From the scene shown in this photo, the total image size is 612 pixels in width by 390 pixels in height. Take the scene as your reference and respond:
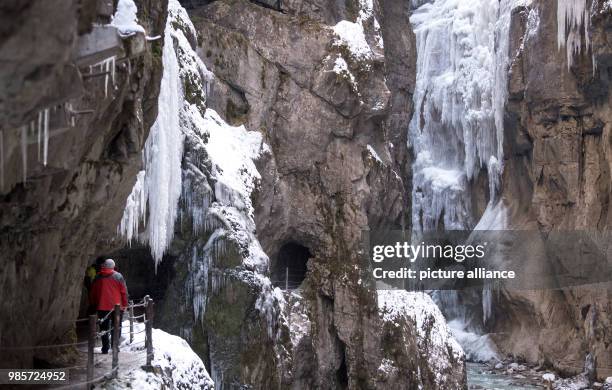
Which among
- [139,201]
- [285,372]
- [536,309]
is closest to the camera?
[139,201]

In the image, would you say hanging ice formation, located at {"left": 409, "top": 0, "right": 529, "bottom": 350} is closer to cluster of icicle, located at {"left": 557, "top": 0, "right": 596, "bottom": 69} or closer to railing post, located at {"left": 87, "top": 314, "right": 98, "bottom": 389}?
cluster of icicle, located at {"left": 557, "top": 0, "right": 596, "bottom": 69}

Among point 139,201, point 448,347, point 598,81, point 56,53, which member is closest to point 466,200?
point 598,81

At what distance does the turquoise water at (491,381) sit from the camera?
28.7 metres

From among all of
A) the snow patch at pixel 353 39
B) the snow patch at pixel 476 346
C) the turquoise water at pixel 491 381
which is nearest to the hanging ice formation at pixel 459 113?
the snow patch at pixel 476 346

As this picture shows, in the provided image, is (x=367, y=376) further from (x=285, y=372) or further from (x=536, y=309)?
(x=536, y=309)

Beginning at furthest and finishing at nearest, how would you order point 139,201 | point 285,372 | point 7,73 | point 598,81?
point 598,81 < point 285,372 < point 139,201 < point 7,73

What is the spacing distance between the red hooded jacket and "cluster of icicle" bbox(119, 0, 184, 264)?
297cm

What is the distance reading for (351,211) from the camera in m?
25.2

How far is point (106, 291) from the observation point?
36.9 feet

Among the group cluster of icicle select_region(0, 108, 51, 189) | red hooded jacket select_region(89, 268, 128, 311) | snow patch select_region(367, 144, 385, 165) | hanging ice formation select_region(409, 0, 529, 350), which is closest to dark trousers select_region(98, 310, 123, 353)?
red hooded jacket select_region(89, 268, 128, 311)

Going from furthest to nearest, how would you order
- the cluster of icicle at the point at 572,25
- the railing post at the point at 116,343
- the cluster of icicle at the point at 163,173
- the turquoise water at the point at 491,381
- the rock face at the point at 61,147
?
1. the cluster of icicle at the point at 572,25
2. the turquoise water at the point at 491,381
3. the cluster of icicle at the point at 163,173
4. the railing post at the point at 116,343
5. the rock face at the point at 61,147

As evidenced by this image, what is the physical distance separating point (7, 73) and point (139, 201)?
998 cm

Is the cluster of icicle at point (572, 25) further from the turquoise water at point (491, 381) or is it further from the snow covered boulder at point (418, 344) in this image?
the turquoise water at point (491, 381)

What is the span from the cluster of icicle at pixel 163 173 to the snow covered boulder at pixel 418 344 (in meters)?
9.48
